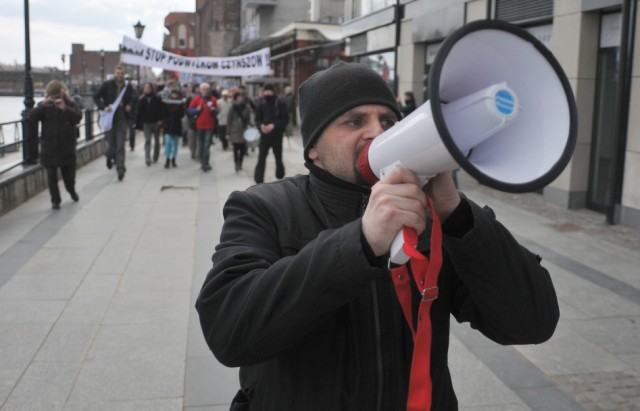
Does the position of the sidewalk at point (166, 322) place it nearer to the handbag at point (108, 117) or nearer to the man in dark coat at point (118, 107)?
the handbag at point (108, 117)

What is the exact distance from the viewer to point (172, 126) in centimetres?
1619

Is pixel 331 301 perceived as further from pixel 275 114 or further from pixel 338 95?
pixel 275 114

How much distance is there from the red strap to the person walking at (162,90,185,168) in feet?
48.7

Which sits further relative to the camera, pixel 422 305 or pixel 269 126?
pixel 269 126

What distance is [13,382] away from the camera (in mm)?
4246

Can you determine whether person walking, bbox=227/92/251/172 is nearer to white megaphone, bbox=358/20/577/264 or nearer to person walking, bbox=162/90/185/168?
person walking, bbox=162/90/185/168

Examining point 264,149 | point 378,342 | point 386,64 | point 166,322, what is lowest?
point 166,322

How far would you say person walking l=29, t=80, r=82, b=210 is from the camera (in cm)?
1004

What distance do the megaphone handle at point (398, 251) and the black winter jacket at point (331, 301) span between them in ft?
0.22

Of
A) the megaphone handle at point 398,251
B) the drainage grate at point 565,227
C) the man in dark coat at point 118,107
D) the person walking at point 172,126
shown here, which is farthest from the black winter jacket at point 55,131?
the megaphone handle at point 398,251

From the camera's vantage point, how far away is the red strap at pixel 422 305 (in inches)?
57.6

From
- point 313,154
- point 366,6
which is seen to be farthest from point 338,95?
point 366,6

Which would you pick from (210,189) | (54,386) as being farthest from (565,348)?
(210,189)

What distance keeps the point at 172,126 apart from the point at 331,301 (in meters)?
15.2
